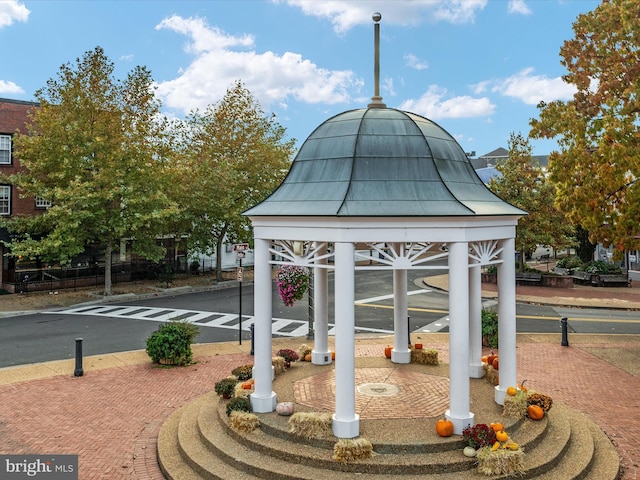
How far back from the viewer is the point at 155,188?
28766 millimetres

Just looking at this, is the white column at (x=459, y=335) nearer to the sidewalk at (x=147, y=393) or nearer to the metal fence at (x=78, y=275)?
the sidewalk at (x=147, y=393)

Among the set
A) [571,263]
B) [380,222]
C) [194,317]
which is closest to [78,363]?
[194,317]

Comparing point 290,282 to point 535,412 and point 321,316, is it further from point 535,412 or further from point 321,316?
point 535,412

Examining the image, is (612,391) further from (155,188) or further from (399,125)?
(155,188)

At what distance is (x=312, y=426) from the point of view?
8125 mm

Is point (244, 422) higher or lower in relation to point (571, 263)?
lower

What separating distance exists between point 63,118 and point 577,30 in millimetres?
25176

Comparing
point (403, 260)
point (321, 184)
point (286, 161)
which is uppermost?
point (286, 161)

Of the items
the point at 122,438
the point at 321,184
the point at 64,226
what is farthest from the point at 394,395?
the point at 64,226

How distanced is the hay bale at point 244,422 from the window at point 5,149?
95.8ft

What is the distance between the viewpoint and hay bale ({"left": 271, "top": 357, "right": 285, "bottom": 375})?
1154cm

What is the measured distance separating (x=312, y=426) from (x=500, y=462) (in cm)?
295

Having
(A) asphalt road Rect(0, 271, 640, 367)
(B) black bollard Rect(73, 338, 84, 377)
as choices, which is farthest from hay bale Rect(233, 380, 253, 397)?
(A) asphalt road Rect(0, 271, 640, 367)

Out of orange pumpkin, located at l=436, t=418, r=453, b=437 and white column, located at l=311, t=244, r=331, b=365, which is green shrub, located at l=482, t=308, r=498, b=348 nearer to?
white column, located at l=311, t=244, r=331, b=365
